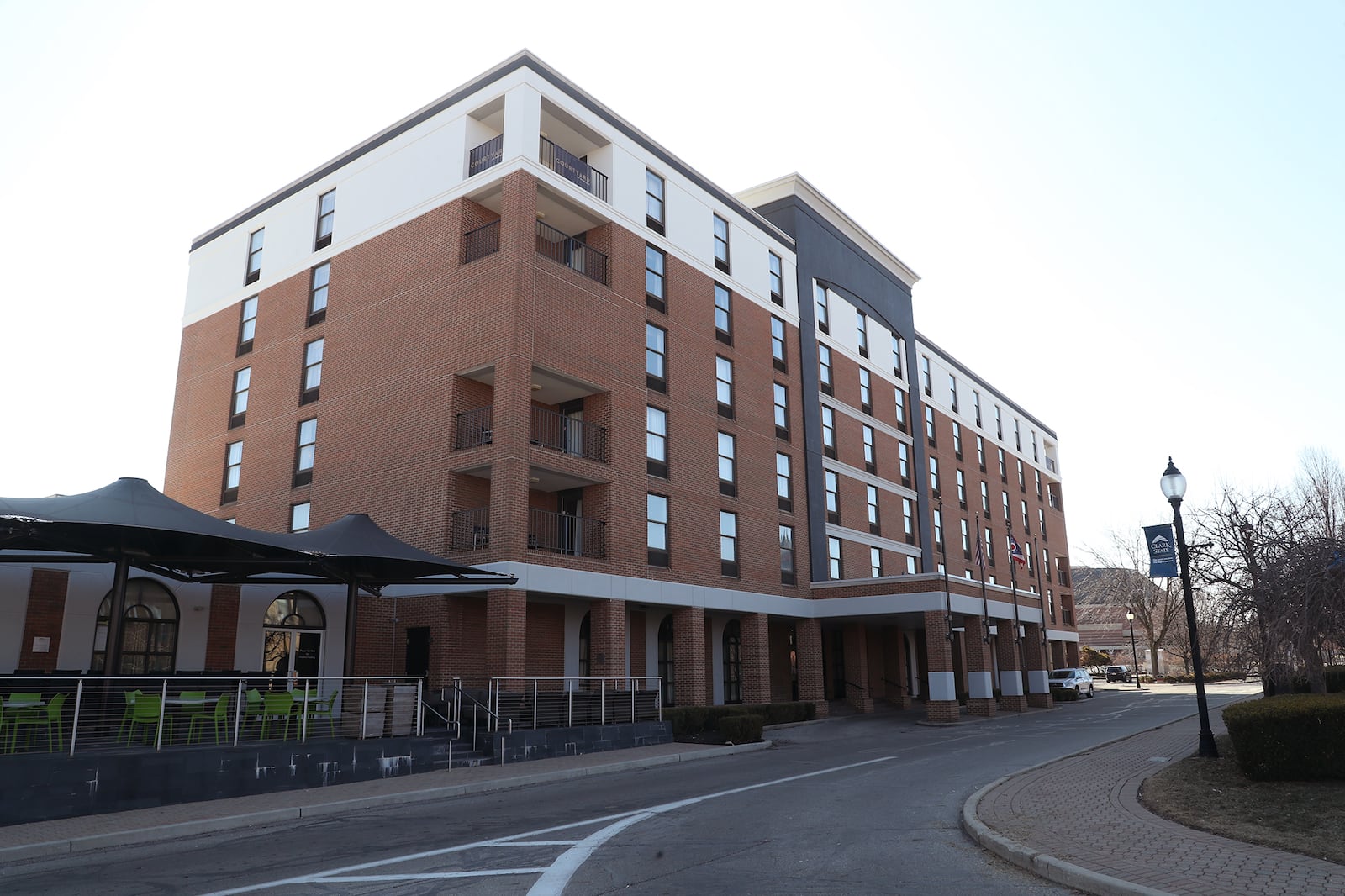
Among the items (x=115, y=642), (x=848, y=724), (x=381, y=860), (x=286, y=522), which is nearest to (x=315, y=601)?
(x=286, y=522)

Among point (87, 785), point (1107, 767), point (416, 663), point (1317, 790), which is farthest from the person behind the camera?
point (416, 663)

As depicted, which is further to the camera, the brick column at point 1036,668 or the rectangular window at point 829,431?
the brick column at point 1036,668

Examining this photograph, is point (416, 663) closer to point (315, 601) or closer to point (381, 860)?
point (315, 601)

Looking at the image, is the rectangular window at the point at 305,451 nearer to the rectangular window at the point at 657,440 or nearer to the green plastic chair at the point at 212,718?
the rectangular window at the point at 657,440

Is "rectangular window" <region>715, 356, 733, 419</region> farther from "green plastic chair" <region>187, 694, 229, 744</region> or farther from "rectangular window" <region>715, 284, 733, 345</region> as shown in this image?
"green plastic chair" <region>187, 694, 229, 744</region>

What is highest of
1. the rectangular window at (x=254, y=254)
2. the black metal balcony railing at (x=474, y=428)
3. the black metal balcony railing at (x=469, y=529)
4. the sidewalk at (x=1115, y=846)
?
the rectangular window at (x=254, y=254)

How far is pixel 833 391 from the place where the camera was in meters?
39.4

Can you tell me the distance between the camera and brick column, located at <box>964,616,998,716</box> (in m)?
35.7

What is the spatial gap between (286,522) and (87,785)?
17.4 meters

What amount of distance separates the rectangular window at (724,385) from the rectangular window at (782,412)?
10.2ft

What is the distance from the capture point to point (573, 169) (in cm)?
2794

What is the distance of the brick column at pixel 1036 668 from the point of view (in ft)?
142

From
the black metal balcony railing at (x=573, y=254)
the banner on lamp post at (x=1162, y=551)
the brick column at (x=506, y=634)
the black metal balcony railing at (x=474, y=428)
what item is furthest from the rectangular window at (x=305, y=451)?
the banner on lamp post at (x=1162, y=551)

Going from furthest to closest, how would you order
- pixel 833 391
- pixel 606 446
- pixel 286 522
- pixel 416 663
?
pixel 833 391, pixel 286 522, pixel 606 446, pixel 416 663
